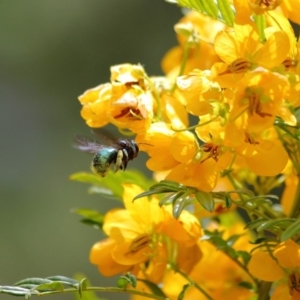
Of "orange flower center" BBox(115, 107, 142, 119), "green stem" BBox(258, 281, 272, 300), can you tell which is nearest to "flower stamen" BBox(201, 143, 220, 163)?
"orange flower center" BBox(115, 107, 142, 119)

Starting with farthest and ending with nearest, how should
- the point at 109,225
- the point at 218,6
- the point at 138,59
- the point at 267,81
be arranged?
the point at 138,59 < the point at 109,225 < the point at 218,6 < the point at 267,81

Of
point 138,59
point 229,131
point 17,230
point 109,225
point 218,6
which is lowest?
point 17,230

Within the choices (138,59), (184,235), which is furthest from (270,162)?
(138,59)

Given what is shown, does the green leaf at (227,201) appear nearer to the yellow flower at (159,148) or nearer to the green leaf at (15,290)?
the yellow flower at (159,148)

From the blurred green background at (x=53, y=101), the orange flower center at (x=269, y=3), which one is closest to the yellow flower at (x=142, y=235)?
the orange flower center at (x=269, y=3)

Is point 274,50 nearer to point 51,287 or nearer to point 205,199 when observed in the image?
point 205,199

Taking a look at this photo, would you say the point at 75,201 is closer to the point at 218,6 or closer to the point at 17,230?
the point at 17,230
